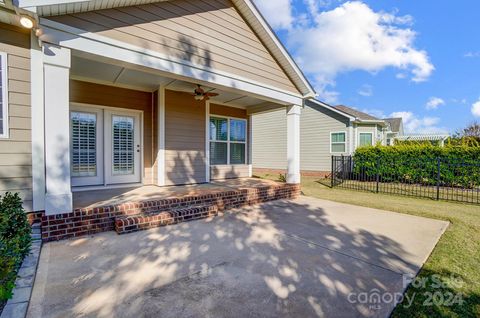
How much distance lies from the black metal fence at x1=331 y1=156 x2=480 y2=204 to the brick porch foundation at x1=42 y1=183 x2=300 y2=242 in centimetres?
536

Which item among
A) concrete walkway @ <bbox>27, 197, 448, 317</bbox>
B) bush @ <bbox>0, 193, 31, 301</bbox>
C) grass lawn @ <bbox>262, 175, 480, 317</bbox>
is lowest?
grass lawn @ <bbox>262, 175, 480, 317</bbox>

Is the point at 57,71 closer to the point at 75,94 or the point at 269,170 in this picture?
the point at 75,94

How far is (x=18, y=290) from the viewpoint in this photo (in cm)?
223

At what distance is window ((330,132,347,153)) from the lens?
44.2 feet

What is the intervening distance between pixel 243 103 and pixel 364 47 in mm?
19909

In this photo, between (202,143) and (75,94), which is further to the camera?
(202,143)

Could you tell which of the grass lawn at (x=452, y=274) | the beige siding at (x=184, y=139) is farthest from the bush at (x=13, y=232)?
the beige siding at (x=184, y=139)

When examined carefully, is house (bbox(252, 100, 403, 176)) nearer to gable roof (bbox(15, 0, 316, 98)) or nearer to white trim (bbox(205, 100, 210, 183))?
white trim (bbox(205, 100, 210, 183))

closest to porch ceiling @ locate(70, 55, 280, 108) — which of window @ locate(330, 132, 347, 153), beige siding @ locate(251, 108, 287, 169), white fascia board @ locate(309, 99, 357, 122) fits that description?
white fascia board @ locate(309, 99, 357, 122)

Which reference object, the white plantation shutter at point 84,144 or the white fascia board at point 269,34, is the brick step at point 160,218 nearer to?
the white plantation shutter at point 84,144

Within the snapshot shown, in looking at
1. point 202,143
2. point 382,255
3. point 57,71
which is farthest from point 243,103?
point 382,255

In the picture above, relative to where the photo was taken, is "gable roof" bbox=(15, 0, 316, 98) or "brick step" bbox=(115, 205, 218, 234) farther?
"brick step" bbox=(115, 205, 218, 234)

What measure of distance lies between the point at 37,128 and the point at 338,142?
43.3 ft

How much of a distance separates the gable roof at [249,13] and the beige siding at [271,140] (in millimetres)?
8382
